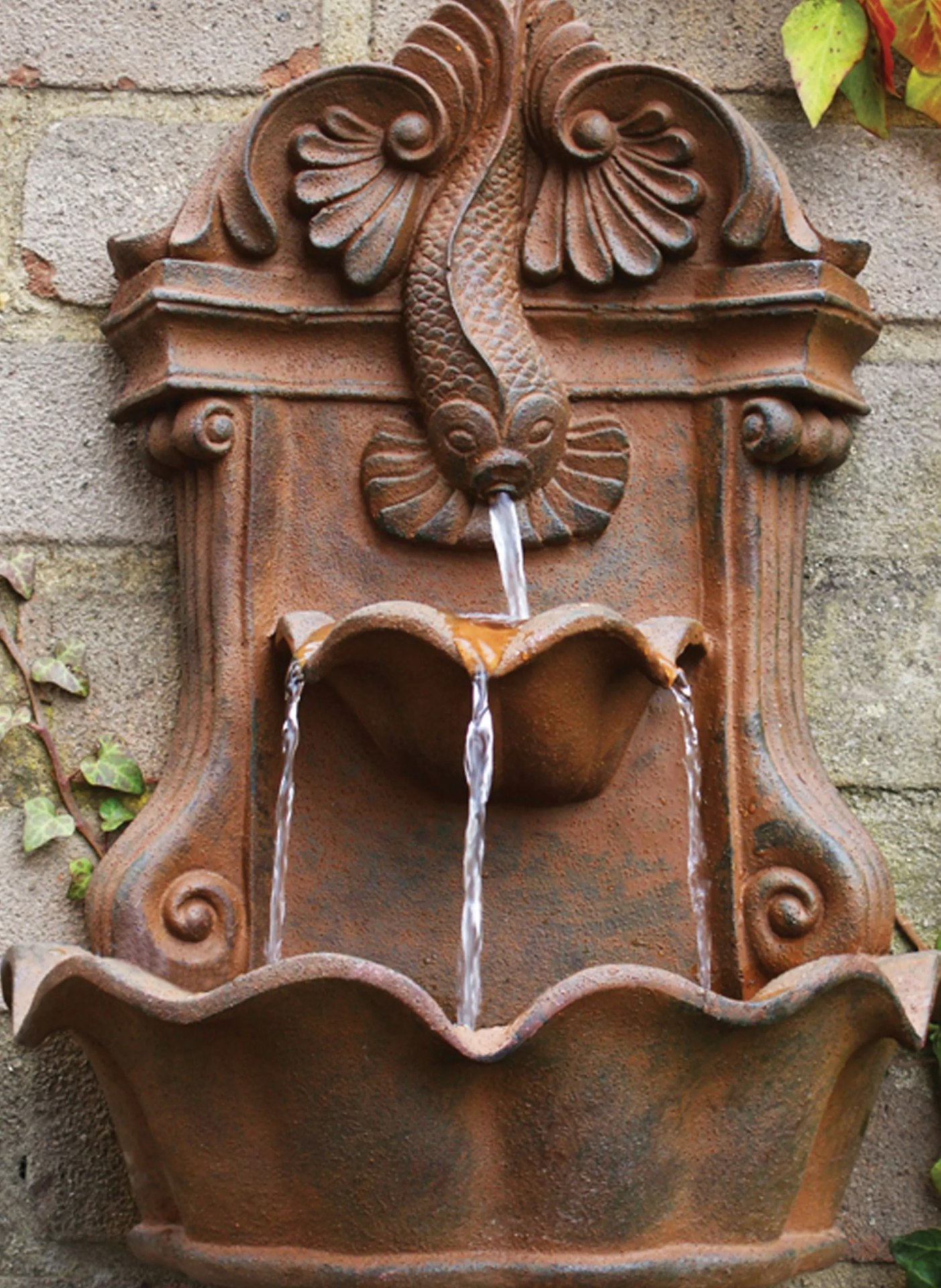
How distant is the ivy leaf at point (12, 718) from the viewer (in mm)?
1685

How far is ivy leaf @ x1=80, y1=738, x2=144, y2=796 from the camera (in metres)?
1.66

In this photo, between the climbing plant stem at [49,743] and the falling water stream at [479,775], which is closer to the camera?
the falling water stream at [479,775]

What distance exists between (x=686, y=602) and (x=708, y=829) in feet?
0.74

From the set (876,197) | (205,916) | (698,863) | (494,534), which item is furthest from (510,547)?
(876,197)

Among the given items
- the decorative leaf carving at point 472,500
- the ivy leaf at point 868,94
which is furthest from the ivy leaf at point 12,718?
the ivy leaf at point 868,94

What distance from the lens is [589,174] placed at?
1.70m

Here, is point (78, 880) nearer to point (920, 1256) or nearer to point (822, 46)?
point (920, 1256)

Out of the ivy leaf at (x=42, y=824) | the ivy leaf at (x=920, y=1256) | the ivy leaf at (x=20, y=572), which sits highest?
the ivy leaf at (x=20, y=572)

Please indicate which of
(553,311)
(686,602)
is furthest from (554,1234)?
(553,311)

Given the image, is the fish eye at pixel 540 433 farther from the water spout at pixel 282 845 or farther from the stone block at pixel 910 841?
the stone block at pixel 910 841

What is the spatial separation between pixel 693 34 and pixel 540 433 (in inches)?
19.7

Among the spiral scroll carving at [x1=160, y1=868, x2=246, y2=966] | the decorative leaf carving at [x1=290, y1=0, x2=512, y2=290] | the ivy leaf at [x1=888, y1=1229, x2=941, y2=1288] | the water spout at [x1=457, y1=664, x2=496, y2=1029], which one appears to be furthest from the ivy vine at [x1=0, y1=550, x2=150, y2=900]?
the ivy leaf at [x1=888, y1=1229, x2=941, y2=1288]

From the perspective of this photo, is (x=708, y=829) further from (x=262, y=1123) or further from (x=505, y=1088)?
(x=262, y=1123)

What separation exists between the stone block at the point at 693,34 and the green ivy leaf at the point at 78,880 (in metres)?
0.91
